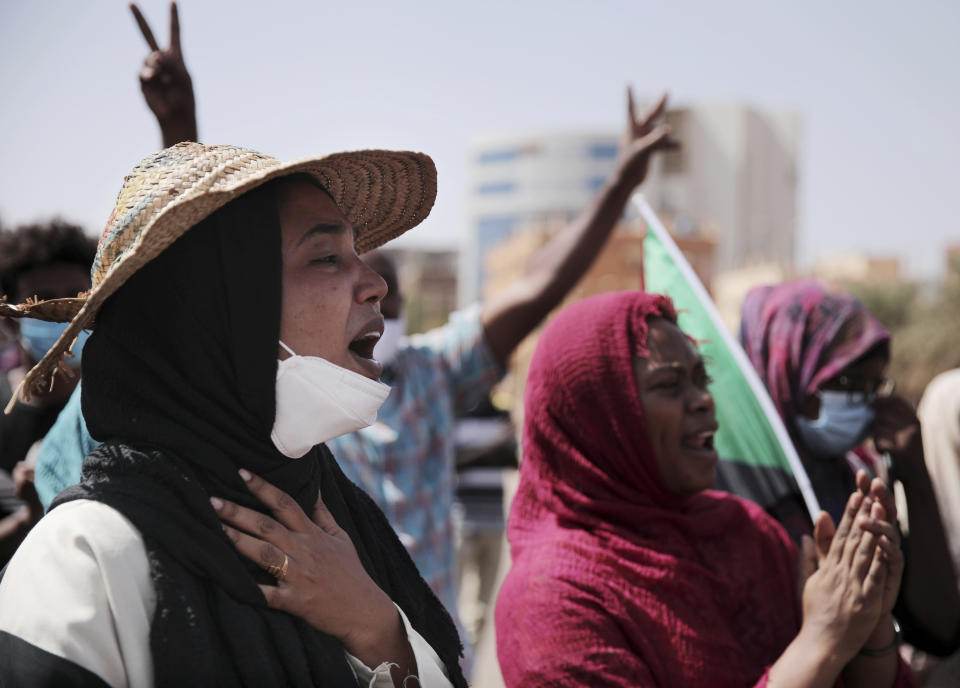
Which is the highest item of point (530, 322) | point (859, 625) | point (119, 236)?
point (119, 236)

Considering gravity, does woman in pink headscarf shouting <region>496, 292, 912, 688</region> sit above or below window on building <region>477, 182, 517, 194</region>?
above

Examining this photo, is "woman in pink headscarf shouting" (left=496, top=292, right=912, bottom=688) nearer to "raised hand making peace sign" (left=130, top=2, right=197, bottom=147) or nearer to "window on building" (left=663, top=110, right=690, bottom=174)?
"raised hand making peace sign" (left=130, top=2, right=197, bottom=147)

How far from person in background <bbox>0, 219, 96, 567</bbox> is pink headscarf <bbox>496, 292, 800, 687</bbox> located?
1.61 m

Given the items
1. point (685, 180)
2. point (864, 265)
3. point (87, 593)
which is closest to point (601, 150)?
point (685, 180)

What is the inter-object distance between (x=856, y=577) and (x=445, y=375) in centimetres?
189

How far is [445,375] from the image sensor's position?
3.73 meters

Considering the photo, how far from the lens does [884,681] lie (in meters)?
2.37

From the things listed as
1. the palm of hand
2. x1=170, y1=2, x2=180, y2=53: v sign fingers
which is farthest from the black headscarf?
the palm of hand

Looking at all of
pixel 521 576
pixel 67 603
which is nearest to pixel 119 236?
pixel 67 603

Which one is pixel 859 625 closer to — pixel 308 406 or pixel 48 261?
pixel 308 406

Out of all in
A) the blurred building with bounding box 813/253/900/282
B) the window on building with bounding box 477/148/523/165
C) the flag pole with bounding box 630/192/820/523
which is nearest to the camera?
the flag pole with bounding box 630/192/820/523

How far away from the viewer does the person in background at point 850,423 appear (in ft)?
10.3

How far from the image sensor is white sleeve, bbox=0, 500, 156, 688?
1.29 meters

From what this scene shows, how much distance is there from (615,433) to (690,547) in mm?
374
